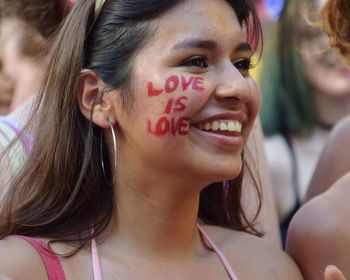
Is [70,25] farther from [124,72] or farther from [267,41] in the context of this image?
[267,41]

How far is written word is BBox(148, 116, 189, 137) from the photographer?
226cm

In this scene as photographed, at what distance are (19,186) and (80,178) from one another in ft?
0.52

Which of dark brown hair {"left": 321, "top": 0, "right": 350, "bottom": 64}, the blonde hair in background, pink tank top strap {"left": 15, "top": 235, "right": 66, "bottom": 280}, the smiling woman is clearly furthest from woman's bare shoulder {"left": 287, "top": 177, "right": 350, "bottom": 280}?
the blonde hair in background

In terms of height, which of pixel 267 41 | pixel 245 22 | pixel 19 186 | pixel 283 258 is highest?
pixel 245 22

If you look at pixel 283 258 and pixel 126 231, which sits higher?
pixel 126 231

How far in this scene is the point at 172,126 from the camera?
7.44ft

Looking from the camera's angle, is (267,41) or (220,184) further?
(267,41)

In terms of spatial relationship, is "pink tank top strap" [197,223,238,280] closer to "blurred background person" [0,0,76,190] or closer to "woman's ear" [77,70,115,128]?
"woman's ear" [77,70,115,128]

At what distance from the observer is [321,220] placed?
8.45 ft

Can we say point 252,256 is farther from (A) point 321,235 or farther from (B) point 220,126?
(B) point 220,126

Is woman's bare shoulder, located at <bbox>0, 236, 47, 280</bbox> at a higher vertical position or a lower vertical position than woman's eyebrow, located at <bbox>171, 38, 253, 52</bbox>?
lower

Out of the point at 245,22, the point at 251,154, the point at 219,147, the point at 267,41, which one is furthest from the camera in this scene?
the point at 267,41

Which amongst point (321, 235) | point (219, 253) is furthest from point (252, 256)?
point (321, 235)

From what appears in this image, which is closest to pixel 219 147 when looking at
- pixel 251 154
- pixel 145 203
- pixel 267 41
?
pixel 145 203
